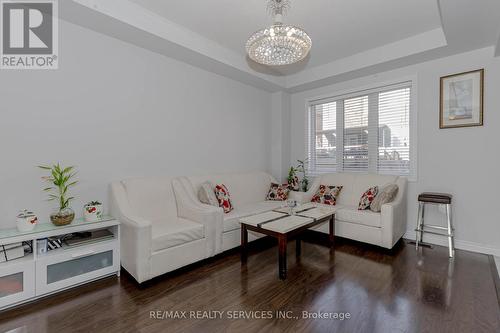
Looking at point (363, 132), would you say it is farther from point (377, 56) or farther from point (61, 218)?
point (61, 218)

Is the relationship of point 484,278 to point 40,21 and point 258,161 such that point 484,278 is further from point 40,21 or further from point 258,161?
point 40,21

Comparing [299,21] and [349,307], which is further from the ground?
[299,21]

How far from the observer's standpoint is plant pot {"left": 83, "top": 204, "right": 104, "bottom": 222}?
98.2 inches

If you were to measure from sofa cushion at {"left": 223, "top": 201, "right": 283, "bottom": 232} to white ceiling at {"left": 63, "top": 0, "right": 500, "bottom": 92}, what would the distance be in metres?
2.17

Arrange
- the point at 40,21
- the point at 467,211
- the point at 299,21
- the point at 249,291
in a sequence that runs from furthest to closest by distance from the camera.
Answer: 1. the point at 467,211
2. the point at 299,21
3. the point at 40,21
4. the point at 249,291

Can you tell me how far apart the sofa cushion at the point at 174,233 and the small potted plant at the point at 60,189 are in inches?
31.6

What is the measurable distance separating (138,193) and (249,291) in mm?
1714

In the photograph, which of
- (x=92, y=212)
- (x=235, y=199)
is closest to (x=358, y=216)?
(x=235, y=199)

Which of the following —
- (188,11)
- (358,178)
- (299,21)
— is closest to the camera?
(188,11)

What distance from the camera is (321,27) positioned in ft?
10.1

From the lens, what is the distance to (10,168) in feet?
7.57

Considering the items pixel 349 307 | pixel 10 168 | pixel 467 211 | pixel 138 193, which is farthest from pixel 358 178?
pixel 10 168

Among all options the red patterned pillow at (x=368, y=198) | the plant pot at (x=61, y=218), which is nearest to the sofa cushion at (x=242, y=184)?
the plant pot at (x=61, y=218)

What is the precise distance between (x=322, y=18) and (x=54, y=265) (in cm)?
375
